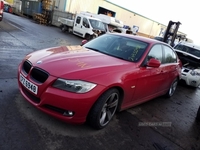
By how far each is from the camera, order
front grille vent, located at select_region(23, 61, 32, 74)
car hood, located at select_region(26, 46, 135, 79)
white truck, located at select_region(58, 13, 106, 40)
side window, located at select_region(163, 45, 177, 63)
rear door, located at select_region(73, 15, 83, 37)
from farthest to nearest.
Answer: rear door, located at select_region(73, 15, 83, 37) < white truck, located at select_region(58, 13, 106, 40) < side window, located at select_region(163, 45, 177, 63) < front grille vent, located at select_region(23, 61, 32, 74) < car hood, located at select_region(26, 46, 135, 79)

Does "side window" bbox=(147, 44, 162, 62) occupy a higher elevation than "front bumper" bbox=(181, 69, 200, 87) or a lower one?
higher

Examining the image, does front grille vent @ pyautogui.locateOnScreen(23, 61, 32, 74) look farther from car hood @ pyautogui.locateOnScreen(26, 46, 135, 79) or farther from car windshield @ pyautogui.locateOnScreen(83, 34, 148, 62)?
car windshield @ pyautogui.locateOnScreen(83, 34, 148, 62)

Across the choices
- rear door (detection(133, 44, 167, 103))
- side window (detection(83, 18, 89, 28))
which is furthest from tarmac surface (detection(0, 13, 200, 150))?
side window (detection(83, 18, 89, 28))

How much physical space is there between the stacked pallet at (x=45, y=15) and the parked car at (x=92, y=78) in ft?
75.4

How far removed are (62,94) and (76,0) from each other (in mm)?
28003

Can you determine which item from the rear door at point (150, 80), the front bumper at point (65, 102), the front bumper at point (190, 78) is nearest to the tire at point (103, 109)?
the front bumper at point (65, 102)

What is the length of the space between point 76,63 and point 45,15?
2555 cm

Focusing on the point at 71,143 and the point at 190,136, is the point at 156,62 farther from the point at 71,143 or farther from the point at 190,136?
the point at 71,143

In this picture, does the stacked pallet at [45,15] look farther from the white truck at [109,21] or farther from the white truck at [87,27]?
the white truck at [87,27]

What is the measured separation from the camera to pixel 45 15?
86.2 ft

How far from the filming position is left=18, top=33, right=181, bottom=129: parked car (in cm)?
270

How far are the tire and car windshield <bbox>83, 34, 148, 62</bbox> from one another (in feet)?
2.96

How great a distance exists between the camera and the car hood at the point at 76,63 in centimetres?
280

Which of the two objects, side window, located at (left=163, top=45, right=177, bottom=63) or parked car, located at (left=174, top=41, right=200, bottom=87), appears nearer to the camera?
side window, located at (left=163, top=45, right=177, bottom=63)
